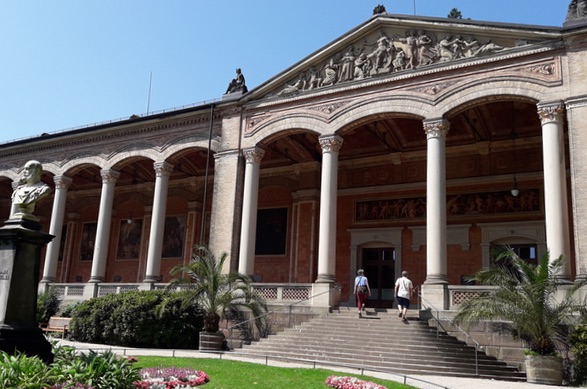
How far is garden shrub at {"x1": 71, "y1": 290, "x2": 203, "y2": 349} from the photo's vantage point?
18.2m

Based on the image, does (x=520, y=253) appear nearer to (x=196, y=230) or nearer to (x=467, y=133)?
(x=467, y=133)

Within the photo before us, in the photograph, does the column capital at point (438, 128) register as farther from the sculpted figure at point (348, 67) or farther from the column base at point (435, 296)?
the column base at point (435, 296)

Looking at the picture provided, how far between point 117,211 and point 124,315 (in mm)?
17287

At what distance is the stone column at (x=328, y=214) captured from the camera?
771 inches

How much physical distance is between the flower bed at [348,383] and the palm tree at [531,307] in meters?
4.69

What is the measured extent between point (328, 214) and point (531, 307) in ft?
27.0

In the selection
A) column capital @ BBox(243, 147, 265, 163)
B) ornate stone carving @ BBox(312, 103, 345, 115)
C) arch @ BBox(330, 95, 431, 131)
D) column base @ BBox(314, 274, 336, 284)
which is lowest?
column base @ BBox(314, 274, 336, 284)

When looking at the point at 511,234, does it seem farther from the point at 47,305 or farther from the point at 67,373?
the point at 47,305

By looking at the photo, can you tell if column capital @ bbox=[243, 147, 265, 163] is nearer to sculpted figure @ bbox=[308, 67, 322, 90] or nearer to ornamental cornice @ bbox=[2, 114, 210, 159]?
→ ornamental cornice @ bbox=[2, 114, 210, 159]

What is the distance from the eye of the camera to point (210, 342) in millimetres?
17078

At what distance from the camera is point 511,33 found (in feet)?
59.9

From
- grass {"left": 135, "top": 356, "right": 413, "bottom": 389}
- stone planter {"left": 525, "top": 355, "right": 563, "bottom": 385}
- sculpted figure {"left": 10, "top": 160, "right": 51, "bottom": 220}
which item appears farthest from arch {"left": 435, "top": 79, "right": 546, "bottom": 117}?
sculpted figure {"left": 10, "top": 160, "right": 51, "bottom": 220}

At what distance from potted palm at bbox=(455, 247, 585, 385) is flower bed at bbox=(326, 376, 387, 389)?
4.69m

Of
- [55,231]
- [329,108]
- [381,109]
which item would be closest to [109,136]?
[55,231]
